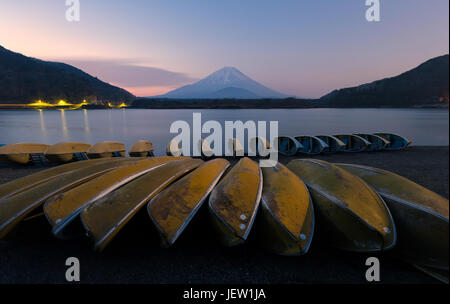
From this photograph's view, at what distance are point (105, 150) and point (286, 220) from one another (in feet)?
35.0

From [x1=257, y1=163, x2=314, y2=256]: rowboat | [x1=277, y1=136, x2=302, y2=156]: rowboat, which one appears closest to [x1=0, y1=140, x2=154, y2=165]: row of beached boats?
[x1=277, y1=136, x2=302, y2=156]: rowboat

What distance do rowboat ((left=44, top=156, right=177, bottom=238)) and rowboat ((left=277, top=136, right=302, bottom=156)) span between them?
11169 mm

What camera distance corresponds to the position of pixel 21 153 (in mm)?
9734

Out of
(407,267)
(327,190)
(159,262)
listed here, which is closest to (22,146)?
(159,262)

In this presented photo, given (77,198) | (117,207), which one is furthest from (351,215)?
(77,198)

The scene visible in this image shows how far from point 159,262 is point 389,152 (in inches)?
653

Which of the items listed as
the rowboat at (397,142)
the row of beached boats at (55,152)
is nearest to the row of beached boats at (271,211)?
the row of beached boats at (55,152)

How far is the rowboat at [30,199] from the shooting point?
3.08 meters

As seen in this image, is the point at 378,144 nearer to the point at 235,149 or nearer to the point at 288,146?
the point at 288,146

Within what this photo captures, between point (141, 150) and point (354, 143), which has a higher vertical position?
point (354, 143)
